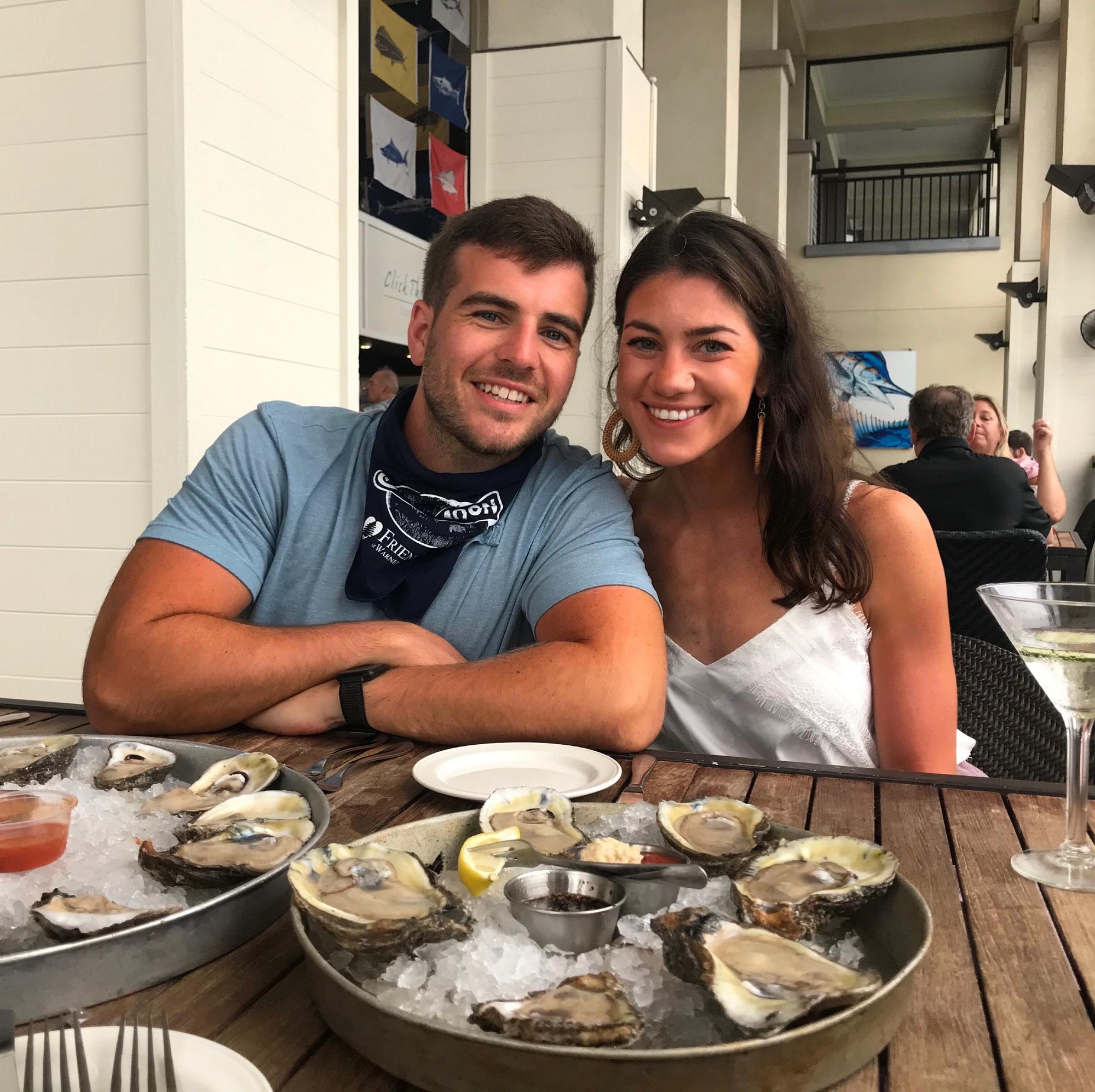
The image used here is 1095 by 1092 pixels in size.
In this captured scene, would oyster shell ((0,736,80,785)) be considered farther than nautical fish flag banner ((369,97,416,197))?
No

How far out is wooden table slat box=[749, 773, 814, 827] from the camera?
3.39 feet

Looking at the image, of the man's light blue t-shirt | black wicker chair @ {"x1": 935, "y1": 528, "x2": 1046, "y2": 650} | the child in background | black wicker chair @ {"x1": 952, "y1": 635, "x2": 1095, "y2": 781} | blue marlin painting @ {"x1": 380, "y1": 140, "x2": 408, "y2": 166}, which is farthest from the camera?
the child in background

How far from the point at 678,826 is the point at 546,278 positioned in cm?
115

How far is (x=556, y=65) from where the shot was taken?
17.3ft

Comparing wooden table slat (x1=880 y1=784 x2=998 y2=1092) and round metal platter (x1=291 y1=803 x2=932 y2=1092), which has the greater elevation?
round metal platter (x1=291 y1=803 x2=932 y2=1092)

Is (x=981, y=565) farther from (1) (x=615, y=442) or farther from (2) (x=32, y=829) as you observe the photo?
(2) (x=32, y=829)

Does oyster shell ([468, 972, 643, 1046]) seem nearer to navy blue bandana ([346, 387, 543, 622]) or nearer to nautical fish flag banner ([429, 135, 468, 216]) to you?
navy blue bandana ([346, 387, 543, 622])

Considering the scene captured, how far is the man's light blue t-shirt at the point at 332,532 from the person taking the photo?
172cm

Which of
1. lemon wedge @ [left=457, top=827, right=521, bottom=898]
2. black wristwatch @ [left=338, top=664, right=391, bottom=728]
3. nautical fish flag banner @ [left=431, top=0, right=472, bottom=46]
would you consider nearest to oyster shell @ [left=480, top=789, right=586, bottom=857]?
lemon wedge @ [left=457, top=827, right=521, bottom=898]

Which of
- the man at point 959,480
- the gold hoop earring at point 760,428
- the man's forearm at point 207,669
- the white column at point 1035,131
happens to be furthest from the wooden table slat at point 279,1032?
the white column at point 1035,131

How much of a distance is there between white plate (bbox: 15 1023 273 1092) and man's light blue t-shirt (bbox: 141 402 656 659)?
1.14 metres

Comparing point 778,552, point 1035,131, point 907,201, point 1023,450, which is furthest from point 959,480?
point 907,201

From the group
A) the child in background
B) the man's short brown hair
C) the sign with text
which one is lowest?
the child in background

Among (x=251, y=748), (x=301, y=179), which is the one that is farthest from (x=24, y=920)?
(x=301, y=179)
